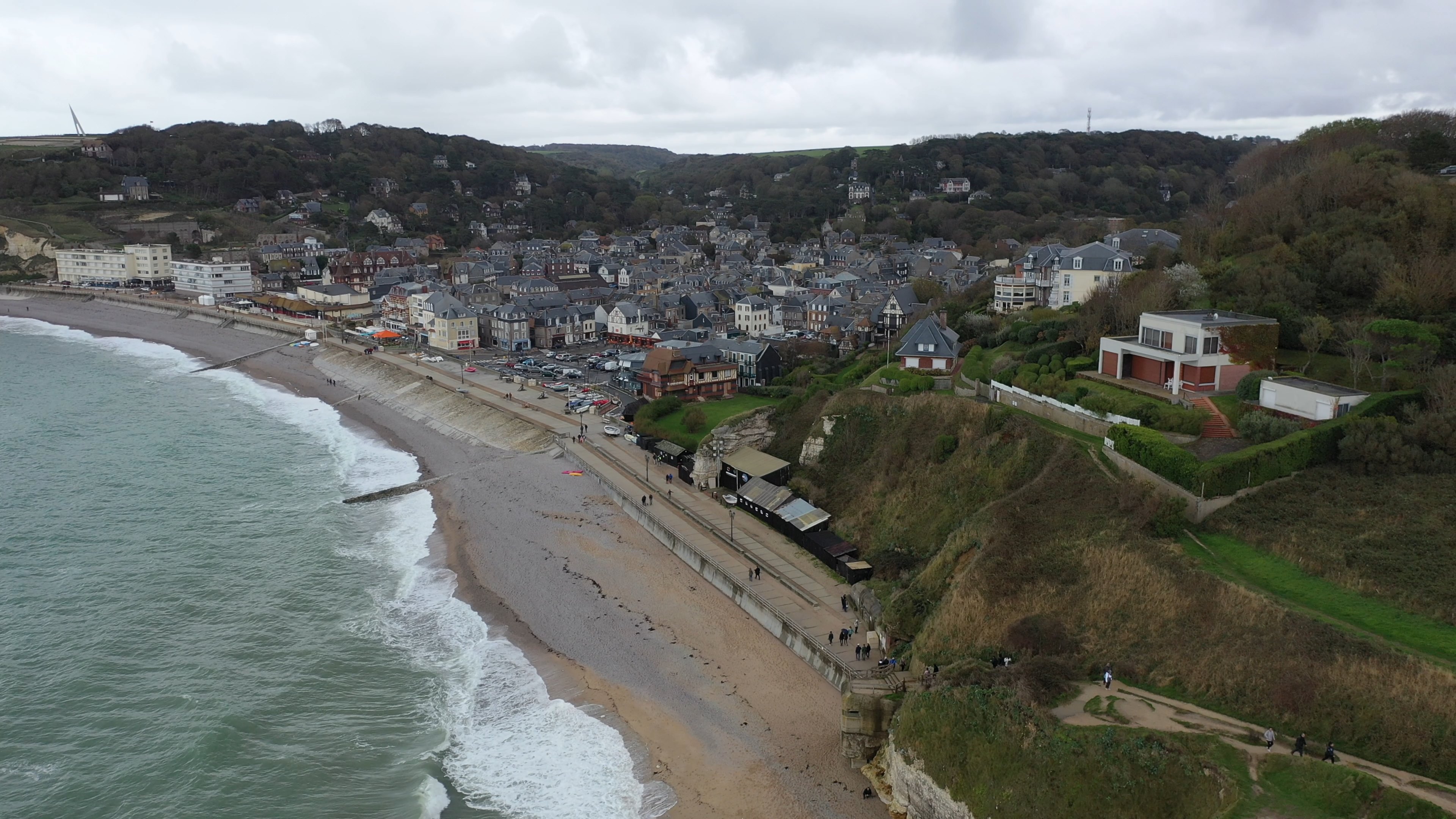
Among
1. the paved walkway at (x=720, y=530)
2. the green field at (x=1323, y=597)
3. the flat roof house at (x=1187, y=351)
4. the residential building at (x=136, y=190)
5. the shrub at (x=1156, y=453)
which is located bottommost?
the paved walkway at (x=720, y=530)

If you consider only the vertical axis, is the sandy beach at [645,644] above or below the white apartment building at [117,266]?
below

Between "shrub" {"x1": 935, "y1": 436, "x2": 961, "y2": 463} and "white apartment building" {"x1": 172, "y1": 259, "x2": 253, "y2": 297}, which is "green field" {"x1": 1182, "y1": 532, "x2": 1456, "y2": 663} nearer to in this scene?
"shrub" {"x1": 935, "y1": 436, "x2": 961, "y2": 463}

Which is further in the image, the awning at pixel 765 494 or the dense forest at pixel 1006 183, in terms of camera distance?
the dense forest at pixel 1006 183

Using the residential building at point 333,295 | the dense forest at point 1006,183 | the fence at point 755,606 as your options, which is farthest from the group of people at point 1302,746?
the dense forest at point 1006,183

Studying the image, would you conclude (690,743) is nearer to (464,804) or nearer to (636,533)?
(464,804)

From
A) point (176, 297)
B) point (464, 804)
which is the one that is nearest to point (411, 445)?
point (464, 804)

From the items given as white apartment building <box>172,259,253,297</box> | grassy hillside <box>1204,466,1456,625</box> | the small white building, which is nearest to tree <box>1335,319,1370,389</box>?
the small white building

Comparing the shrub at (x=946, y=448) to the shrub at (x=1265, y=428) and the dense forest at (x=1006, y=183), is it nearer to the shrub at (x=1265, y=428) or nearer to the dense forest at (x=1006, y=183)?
the shrub at (x=1265, y=428)

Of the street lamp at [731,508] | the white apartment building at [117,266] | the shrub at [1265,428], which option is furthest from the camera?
the white apartment building at [117,266]
